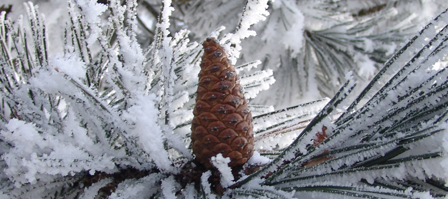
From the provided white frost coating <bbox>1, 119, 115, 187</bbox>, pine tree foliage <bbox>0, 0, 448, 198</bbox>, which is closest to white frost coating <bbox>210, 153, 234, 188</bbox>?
pine tree foliage <bbox>0, 0, 448, 198</bbox>

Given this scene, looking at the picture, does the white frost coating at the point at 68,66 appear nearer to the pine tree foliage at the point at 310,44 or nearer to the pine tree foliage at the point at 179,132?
the pine tree foliage at the point at 179,132

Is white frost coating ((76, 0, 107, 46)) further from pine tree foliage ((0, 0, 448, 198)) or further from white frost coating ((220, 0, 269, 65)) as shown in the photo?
white frost coating ((220, 0, 269, 65))

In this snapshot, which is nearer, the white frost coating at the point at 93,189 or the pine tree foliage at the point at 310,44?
the white frost coating at the point at 93,189

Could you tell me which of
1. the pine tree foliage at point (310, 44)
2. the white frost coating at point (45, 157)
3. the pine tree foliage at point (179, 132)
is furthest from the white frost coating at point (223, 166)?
the pine tree foliage at point (310, 44)

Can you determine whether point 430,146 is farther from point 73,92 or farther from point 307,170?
point 73,92

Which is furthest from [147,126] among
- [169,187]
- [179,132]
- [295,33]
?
[295,33]

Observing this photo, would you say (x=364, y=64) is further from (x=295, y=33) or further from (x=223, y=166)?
(x=223, y=166)
